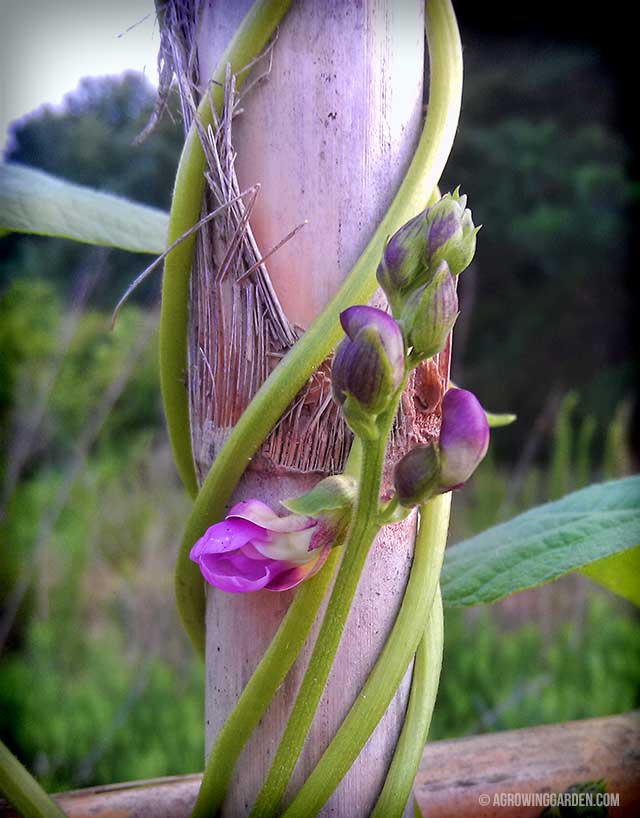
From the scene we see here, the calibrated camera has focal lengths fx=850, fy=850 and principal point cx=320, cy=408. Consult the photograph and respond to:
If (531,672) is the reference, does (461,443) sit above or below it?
above

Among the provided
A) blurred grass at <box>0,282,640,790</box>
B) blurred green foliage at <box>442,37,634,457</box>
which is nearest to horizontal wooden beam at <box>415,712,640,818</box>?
blurred grass at <box>0,282,640,790</box>

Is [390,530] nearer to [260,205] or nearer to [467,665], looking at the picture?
[260,205]

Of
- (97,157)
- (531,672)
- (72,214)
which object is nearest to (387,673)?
(72,214)

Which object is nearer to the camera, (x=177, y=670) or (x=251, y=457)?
(x=251, y=457)

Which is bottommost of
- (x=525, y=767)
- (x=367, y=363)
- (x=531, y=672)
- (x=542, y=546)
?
(x=531, y=672)

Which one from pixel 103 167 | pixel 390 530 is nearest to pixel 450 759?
pixel 390 530

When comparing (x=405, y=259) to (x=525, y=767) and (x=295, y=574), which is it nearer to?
(x=295, y=574)

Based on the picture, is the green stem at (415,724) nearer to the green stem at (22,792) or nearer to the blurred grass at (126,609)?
the green stem at (22,792)

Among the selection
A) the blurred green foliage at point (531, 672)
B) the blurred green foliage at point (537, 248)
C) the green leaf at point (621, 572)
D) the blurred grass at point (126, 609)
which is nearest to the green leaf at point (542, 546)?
the green leaf at point (621, 572)
